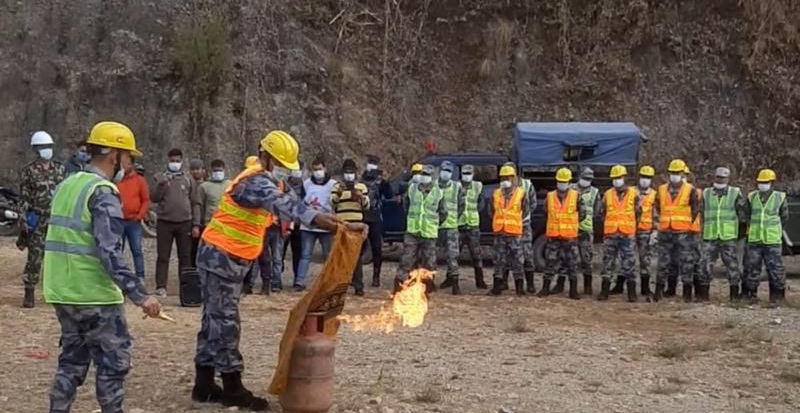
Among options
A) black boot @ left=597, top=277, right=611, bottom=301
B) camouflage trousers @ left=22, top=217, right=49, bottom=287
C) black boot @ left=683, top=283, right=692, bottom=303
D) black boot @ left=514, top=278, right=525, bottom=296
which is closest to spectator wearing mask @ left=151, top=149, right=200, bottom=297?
camouflage trousers @ left=22, top=217, right=49, bottom=287

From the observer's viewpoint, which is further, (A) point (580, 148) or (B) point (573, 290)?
(A) point (580, 148)

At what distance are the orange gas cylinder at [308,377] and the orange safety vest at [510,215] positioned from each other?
7.56 meters

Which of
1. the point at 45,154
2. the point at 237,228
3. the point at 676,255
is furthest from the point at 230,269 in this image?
the point at 676,255

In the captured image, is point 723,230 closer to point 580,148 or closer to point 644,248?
point 644,248

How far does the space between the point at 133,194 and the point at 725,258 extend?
7737 millimetres

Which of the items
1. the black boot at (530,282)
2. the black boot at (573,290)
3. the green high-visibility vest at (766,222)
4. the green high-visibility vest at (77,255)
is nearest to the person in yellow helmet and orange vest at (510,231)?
the black boot at (530,282)

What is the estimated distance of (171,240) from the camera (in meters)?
12.6

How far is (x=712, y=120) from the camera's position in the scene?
24578mm

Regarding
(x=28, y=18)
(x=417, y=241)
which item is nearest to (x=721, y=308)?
(x=417, y=241)

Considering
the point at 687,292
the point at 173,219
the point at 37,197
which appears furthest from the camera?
the point at 687,292

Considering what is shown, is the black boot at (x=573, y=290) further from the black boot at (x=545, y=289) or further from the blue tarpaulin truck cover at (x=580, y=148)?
A: the blue tarpaulin truck cover at (x=580, y=148)

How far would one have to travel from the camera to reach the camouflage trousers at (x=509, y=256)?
45.1 feet

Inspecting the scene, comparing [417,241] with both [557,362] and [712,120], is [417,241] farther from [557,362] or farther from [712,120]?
[712,120]

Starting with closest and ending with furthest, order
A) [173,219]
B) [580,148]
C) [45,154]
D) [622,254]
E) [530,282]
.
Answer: [45,154], [173,219], [622,254], [530,282], [580,148]
